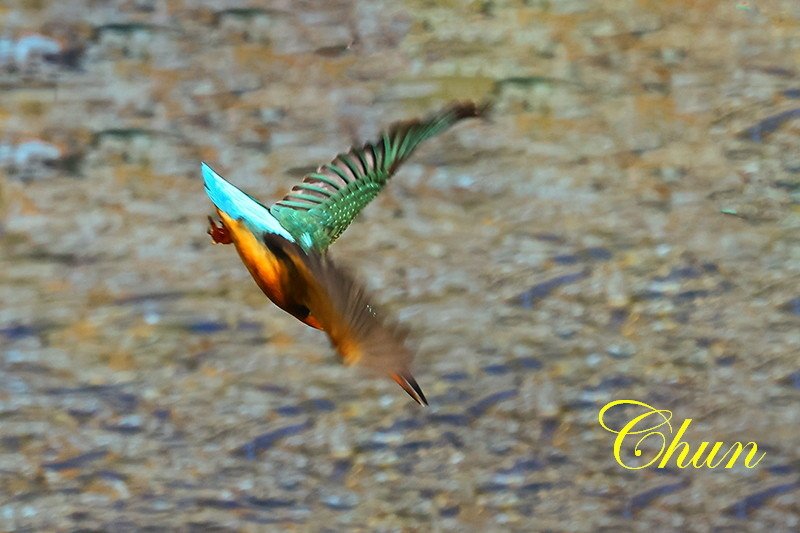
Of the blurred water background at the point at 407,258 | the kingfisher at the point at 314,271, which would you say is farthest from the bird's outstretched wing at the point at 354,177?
Result: the blurred water background at the point at 407,258

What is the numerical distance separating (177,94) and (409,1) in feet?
0.73

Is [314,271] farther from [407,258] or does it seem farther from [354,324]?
[407,258]

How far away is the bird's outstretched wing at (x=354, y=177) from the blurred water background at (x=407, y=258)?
1.99ft

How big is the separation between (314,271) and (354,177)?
0.10 meters

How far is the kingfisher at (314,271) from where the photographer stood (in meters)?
0.16

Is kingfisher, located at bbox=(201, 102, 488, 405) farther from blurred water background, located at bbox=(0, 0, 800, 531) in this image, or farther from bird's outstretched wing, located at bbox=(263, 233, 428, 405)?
blurred water background, located at bbox=(0, 0, 800, 531)

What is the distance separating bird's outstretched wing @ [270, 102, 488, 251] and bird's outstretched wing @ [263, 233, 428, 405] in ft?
0.18

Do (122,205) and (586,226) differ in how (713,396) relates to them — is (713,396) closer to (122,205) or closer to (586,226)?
(586,226)

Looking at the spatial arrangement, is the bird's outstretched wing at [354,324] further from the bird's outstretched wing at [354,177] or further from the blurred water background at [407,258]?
the blurred water background at [407,258]

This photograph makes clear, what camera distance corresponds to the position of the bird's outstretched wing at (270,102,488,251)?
0.23m

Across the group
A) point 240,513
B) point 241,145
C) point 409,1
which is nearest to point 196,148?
point 241,145

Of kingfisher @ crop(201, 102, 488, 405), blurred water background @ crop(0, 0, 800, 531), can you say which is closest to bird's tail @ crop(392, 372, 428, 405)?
kingfisher @ crop(201, 102, 488, 405)

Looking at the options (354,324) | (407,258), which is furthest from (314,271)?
(407,258)

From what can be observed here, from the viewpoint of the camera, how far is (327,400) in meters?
0.95
